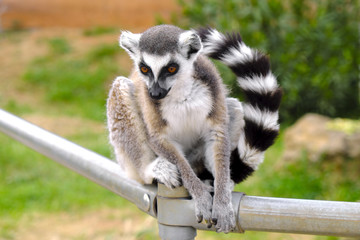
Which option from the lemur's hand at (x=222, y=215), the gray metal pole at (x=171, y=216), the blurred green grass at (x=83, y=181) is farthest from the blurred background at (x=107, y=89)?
the gray metal pole at (x=171, y=216)

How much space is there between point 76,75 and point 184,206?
742 cm

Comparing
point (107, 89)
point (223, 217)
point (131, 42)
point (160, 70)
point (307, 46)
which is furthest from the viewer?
point (307, 46)

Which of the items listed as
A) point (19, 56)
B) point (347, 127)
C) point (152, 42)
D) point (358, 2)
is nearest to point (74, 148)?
point (152, 42)

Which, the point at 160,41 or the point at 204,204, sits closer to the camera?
the point at 204,204

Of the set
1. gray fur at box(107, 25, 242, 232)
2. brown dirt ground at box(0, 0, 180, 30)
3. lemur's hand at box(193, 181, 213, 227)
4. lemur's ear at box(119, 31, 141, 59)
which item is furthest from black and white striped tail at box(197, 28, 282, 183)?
brown dirt ground at box(0, 0, 180, 30)

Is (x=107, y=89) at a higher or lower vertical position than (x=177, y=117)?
lower

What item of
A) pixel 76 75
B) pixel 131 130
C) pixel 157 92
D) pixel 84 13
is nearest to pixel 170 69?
pixel 157 92

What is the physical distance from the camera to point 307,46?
6277mm

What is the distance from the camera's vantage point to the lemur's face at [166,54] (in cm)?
195

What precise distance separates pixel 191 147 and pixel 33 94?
6.72 meters

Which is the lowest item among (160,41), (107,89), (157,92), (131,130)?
(107,89)

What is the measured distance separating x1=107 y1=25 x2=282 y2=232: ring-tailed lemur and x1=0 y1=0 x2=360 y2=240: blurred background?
876mm

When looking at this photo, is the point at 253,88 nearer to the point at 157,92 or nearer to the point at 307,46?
the point at 157,92

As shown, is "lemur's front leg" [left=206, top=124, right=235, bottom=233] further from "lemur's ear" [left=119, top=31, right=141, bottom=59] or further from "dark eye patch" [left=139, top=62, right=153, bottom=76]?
"lemur's ear" [left=119, top=31, right=141, bottom=59]
